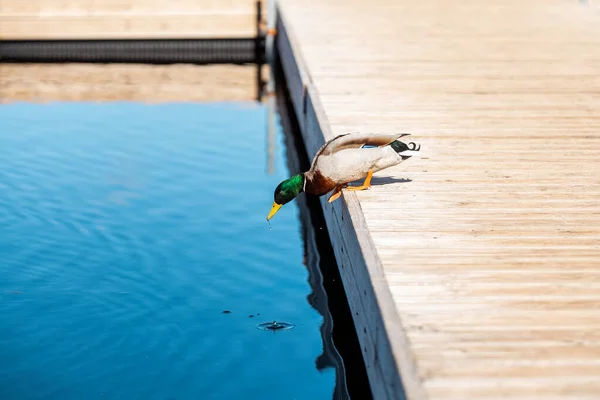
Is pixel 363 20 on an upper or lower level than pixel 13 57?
upper

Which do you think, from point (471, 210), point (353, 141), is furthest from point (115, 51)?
point (471, 210)

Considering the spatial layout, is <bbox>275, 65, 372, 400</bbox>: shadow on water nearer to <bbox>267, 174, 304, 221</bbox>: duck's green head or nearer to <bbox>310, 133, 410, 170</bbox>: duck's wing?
<bbox>267, 174, 304, 221</bbox>: duck's green head

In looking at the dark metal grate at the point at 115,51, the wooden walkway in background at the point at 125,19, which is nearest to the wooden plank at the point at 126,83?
the dark metal grate at the point at 115,51

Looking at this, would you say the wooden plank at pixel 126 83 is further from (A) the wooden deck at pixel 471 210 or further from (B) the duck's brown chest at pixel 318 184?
(B) the duck's brown chest at pixel 318 184

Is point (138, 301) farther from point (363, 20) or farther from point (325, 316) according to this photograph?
point (363, 20)

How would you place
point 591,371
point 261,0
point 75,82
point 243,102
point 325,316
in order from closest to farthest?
point 591,371 → point 325,316 → point 243,102 → point 75,82 → point 261,0

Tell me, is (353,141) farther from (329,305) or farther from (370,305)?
(370,305)

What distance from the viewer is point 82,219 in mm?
7391

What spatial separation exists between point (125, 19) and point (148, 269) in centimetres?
815

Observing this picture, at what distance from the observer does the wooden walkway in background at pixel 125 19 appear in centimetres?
1373

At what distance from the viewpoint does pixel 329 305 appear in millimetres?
6160

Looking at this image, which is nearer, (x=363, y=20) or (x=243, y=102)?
(x=243, y=102)

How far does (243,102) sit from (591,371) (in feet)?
27.7

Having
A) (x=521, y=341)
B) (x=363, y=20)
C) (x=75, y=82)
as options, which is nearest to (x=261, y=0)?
(x=363, y=20)
